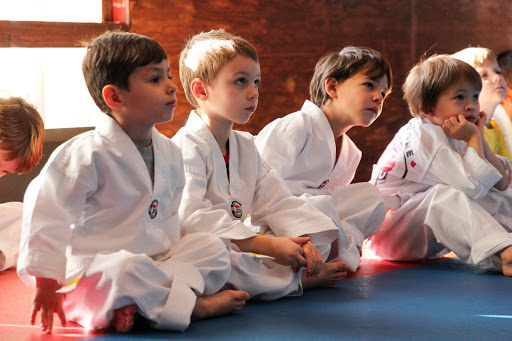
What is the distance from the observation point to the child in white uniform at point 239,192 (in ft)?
6.42

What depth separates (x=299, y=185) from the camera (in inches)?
97.3

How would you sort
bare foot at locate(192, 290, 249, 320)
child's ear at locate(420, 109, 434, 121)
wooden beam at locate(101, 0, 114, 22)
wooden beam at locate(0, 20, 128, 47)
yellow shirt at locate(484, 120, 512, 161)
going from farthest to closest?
yellow shirt at locate(484, 120, 512, 161)
wooden beam at locate(101, 0, 114, 22)
wooden beam at locate(0, 20, 128, 47)
child's ear at locate(420, 109, 434, 121)
bare foot at locate(192, 290, 249, 320)

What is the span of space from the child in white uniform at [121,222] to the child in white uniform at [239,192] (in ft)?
0.40

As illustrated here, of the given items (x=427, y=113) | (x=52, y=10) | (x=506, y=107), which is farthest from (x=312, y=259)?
(x=506, y=107)

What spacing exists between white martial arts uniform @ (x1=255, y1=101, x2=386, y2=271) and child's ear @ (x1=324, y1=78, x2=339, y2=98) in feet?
0.36

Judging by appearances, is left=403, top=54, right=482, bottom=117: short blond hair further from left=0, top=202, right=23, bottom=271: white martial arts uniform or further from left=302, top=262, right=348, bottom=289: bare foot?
left=0, top=202, right=23, bottom=271: white martial arts uniform

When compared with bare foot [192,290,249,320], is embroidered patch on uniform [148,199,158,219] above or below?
above

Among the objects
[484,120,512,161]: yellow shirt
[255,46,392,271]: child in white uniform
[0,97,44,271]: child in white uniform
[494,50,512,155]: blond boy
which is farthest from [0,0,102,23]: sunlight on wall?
[494,50,512,155]: blond boy

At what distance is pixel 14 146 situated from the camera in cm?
241

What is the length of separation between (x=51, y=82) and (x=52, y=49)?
14cm

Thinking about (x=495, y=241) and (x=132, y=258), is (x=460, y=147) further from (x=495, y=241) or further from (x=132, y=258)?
(x=132, y=258)

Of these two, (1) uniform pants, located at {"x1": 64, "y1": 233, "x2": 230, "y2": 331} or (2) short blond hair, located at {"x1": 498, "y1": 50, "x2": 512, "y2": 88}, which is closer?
(1) uniform pants, located at {"x1": 64, "y1": 233, "x2": 230, "y2": 331}

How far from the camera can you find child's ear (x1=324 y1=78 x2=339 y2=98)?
2641 millimetres

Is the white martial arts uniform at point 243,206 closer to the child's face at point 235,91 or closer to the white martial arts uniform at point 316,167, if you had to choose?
the child's face at point 235,91
